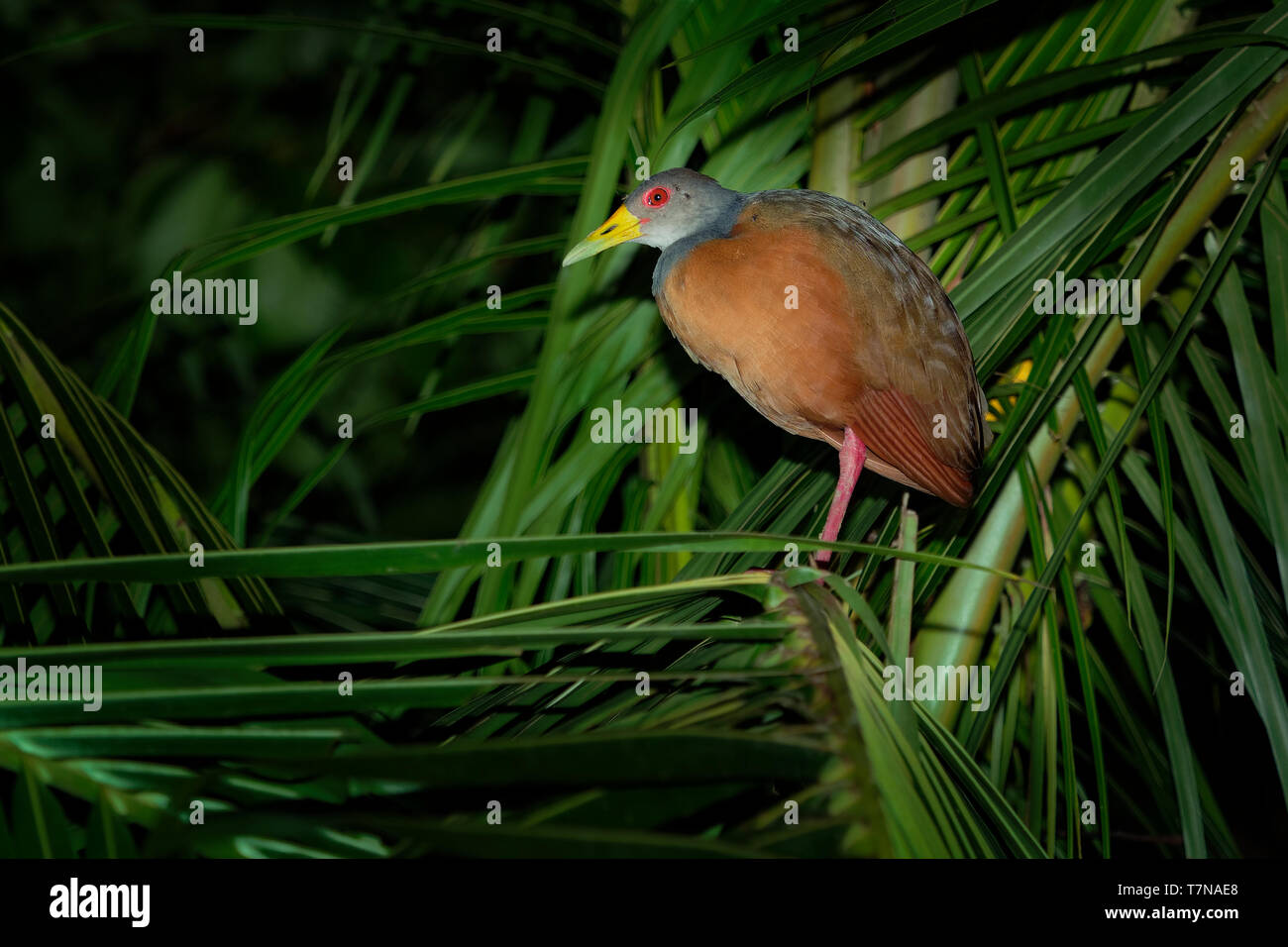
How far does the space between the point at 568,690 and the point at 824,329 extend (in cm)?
29

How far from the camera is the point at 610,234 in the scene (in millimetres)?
651

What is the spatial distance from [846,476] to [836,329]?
3.7 inches

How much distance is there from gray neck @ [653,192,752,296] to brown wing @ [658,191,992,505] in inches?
0.5

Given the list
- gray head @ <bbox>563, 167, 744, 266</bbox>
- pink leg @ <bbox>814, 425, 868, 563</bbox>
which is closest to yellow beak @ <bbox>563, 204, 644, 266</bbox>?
gray head @ <bbox>563, 167, 744, 266</bbox>

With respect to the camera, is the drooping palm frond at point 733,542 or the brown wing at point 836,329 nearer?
the drooping palm frond at point 733,542

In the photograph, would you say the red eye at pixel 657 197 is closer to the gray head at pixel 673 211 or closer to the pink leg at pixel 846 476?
the gray head at pixel 673 211

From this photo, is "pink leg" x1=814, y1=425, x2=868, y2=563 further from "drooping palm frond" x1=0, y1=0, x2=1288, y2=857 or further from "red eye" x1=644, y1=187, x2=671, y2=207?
"red eye" x1=644, y1=187, x2=671, y2=207

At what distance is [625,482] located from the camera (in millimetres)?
918

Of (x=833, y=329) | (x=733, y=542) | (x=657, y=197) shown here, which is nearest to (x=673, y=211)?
(x=657, y=197)

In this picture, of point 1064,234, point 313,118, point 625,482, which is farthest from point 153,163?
point 1064,234

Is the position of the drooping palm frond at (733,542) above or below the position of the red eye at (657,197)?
below

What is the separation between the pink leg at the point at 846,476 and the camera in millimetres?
634

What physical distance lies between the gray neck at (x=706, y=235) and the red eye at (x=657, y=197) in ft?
0.09

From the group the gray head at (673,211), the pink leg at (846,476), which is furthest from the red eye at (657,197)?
the pink leg at (846,476)
